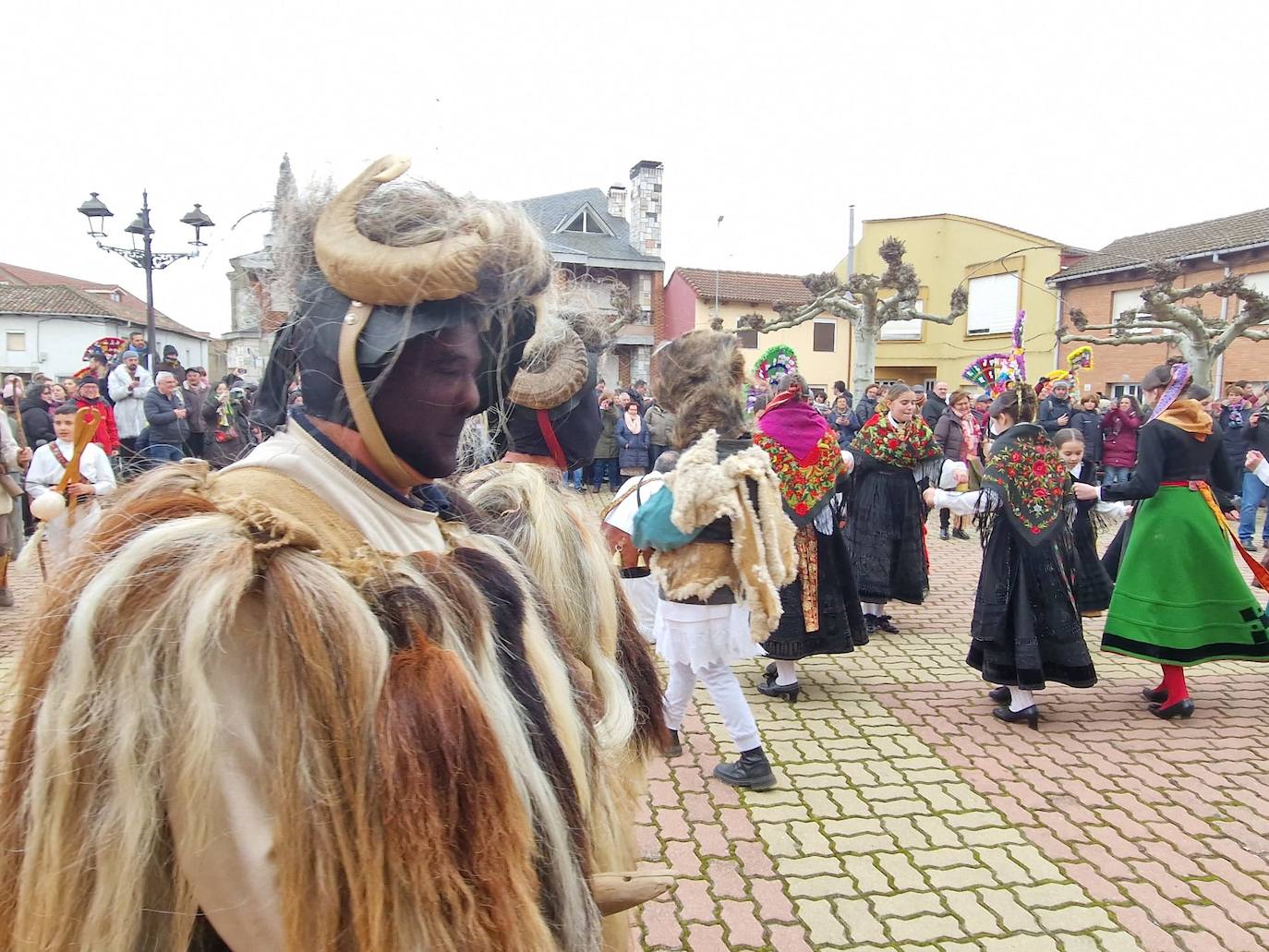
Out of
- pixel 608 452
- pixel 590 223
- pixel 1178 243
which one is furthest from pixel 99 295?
pixel 1178 243

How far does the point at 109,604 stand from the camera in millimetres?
935

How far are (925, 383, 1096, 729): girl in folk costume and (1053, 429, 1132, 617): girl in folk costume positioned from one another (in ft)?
0.85

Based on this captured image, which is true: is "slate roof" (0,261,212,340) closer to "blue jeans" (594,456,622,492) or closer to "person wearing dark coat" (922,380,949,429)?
"blue jeans" (594,456,622,492)

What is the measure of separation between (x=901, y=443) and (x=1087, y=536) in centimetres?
180

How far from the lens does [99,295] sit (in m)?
53.6

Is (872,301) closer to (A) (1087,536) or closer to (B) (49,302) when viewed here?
(A) (1087,536)

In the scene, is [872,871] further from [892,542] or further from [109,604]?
[892,542]

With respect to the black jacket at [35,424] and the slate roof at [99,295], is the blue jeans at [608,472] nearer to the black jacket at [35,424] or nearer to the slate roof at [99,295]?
the black jacket at [35,424]

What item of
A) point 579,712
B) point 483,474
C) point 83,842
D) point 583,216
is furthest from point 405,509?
point 583,216

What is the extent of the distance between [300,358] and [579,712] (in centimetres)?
71

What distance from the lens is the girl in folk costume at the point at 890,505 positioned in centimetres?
674

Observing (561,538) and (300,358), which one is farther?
(561,538)

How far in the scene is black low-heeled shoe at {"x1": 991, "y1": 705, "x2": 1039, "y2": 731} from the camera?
5.00 metres

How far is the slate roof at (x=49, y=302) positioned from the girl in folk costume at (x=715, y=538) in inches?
1897
